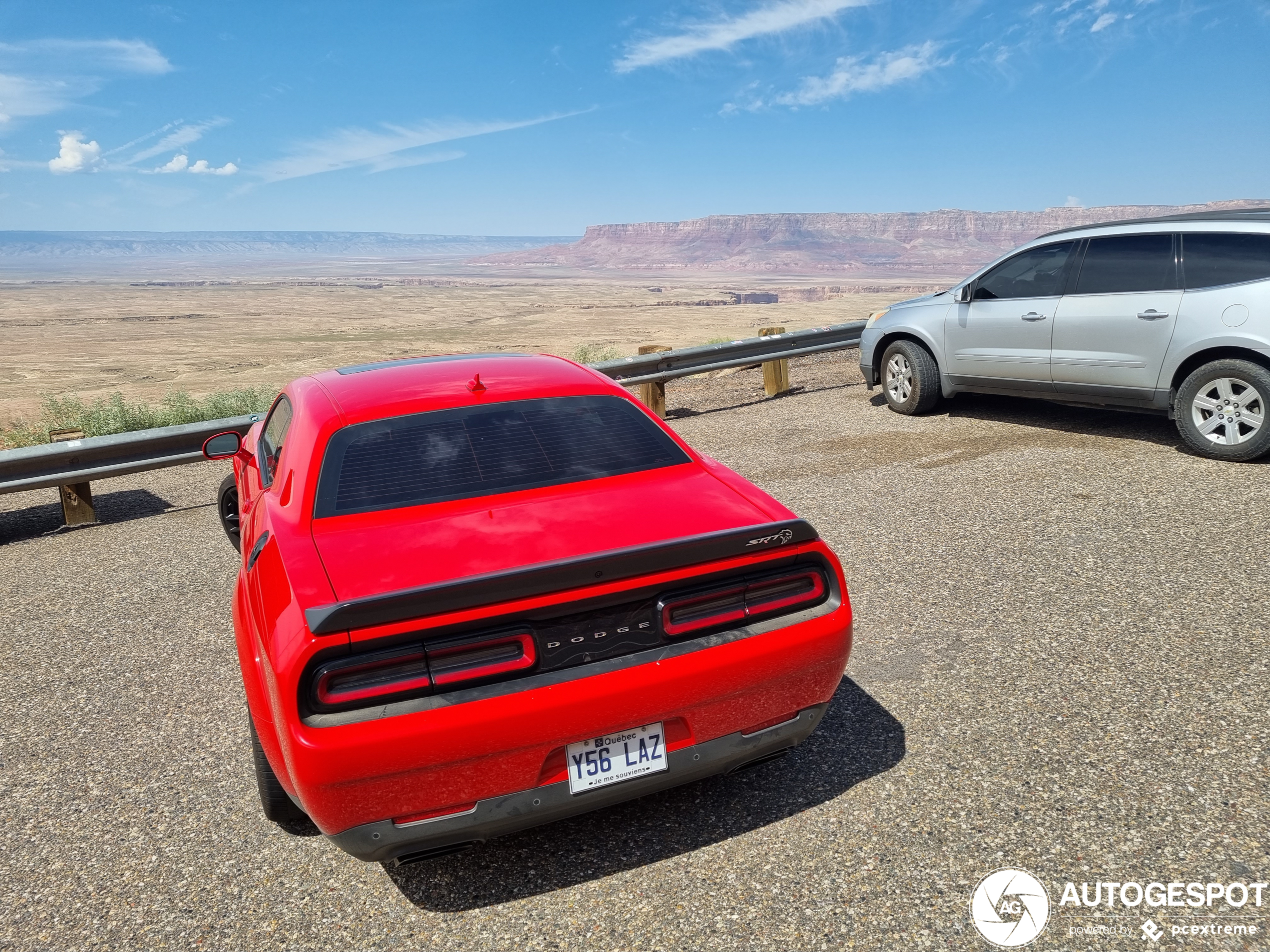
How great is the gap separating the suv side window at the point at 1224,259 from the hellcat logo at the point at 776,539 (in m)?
5.82

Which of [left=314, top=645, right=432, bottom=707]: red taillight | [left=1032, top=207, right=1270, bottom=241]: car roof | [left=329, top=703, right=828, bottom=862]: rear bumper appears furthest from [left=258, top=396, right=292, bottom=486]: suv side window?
[left=1032, top=207, right=1270, bottom=241]: car roof

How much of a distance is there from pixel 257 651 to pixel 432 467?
83 cm

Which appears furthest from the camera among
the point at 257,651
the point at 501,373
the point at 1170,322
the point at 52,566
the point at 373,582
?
the point at 1170,322

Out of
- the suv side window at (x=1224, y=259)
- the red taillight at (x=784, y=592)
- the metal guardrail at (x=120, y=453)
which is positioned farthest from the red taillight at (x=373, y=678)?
the suv side window at (x=1224, y=259)

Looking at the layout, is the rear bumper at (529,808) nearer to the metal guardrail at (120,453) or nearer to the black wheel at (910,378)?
the metal guardrail at (120,453)

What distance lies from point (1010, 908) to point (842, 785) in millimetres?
763

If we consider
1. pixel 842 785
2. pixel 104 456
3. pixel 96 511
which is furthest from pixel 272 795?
pixel 96 511

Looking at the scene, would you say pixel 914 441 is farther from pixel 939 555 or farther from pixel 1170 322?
pixel 939 555

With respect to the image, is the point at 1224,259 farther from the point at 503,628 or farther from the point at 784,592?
the point at 503,628

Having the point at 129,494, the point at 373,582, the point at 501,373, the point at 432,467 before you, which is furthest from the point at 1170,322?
the point at 129,494

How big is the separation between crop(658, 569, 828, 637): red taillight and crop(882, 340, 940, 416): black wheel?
661 cm

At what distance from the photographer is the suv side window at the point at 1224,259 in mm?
6582

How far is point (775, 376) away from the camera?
11117mm

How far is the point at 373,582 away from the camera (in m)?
2.49
